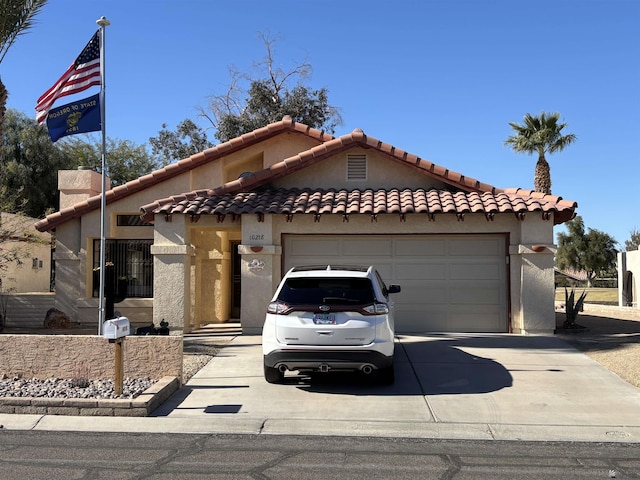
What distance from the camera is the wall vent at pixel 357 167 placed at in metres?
15.3

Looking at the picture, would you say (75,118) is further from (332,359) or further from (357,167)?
(332,359)

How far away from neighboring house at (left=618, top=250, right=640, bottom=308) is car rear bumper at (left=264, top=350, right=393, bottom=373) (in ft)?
78.8

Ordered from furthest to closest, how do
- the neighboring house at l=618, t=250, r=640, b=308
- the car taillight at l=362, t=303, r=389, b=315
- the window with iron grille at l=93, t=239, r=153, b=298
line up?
the neighboring house at l=618, t=250, r=640, b=308, the window with iron grille at l=93, t=239, r=153, b=298, the car taillight at l=362, t=303, r=389, b=315

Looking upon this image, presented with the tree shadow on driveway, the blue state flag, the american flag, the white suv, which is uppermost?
the american flag

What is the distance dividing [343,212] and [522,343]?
4471 mm

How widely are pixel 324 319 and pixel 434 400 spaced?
5.90 ft

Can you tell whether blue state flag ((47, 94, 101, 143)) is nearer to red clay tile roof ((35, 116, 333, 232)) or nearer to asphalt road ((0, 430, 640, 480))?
red clay tile roof ((35, 116, 333, 232))

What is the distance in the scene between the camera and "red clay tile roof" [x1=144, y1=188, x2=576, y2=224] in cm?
1341

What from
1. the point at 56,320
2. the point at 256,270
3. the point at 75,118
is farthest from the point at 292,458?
the point at 56,320

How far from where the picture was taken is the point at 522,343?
41.2ft

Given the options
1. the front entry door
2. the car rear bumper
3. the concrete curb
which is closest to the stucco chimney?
the front entry door

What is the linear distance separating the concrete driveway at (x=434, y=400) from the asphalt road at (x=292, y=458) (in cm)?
40

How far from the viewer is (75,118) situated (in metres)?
12.5

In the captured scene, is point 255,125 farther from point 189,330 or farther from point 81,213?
point 189,330
